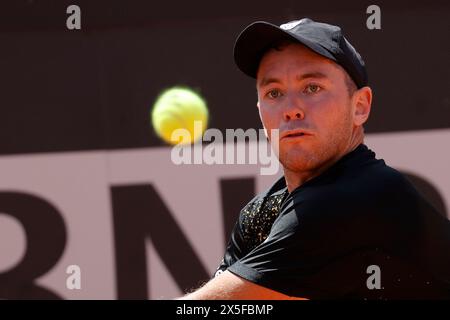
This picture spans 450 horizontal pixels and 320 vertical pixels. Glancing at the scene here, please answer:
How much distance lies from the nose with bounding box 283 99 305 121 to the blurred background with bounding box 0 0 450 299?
8.00ft

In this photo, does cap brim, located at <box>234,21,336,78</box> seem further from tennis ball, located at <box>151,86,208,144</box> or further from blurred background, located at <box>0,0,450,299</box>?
blurred background, located at <box>0,0,450,299</box>

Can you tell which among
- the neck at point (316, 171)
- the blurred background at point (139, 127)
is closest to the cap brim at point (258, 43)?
the neck at point (316, 171)

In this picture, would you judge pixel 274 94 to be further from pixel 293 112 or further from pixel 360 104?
pixel 360 104

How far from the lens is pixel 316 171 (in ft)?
6.38

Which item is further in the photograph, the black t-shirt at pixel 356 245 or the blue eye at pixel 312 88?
the blue eye at pixel 312 88

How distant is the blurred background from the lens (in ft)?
14.3

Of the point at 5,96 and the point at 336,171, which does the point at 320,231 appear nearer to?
the point at 336,171

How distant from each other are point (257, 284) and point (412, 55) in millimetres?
2926

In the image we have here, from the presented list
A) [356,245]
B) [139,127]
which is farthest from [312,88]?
[139,127]

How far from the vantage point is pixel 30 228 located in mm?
4492

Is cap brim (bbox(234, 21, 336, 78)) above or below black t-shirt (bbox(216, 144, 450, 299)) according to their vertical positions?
above

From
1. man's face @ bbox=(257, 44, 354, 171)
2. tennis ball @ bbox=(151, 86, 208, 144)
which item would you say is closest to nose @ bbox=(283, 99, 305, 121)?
man's face @ bbox=(257, 44, 354, 171)

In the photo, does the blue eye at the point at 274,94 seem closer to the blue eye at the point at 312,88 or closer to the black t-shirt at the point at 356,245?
the blue eye at the point at 312,88

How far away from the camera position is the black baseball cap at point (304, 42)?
6.21 ft
